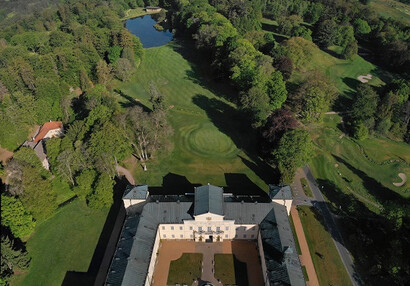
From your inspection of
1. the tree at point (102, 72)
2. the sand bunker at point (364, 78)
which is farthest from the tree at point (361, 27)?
the tree at point (102, 72)

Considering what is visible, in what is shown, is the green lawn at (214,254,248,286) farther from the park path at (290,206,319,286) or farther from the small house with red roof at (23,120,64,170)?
the small house with red roof at (23,120,64,170)

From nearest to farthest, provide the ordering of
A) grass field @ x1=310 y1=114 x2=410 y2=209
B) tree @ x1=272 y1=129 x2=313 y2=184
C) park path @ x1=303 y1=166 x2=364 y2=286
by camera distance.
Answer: park path @ x1=303 y1=166 x2=364 y2=286, tree @ x1=272 y1=129 x2=313 y2=184, grass field @ x1=310 y1=114 x2=410 y2=209

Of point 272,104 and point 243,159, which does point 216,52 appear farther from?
point 243,159

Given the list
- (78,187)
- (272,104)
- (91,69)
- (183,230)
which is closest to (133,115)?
(78,187)

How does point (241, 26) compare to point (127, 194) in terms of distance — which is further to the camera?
point (241, 26)

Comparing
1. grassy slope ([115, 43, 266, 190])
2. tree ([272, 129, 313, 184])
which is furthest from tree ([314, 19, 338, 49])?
tree ([272, 129, 313, 184])
